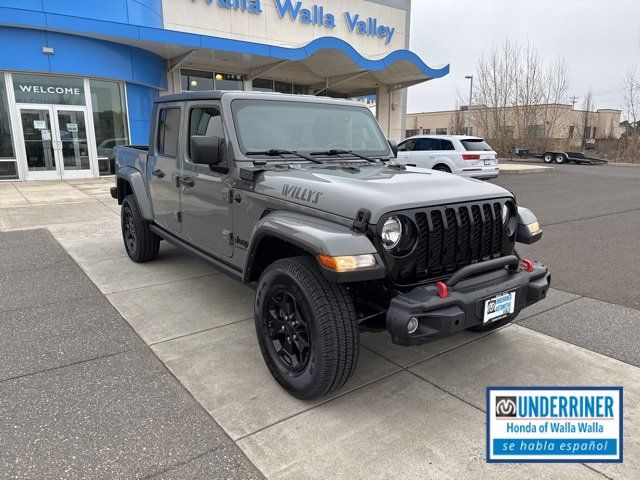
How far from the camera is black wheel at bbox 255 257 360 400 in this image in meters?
2.62

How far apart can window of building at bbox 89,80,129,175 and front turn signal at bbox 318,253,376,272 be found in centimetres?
1566

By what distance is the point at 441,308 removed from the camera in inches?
101

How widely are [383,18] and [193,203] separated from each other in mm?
22239

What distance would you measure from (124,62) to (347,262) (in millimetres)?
15853

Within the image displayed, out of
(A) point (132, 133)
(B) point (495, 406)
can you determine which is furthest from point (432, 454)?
(A) point (132, 133)

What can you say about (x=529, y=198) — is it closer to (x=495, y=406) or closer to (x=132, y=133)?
(x=495, y=406)

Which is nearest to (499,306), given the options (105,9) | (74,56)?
(74,56)

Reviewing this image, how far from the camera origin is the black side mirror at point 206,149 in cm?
330

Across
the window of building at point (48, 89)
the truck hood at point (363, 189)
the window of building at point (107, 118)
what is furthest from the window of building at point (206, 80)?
the truck hood at point (363, 189)

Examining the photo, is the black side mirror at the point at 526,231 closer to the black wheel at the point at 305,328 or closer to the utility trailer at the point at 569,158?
the black wheel at the point at 305,328

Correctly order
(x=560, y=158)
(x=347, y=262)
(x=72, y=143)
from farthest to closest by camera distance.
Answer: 1. (x=560, y=158)
2. (x=72, y=143)
3. (x=347, y=262)

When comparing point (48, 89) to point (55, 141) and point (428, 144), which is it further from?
point (428, 144)

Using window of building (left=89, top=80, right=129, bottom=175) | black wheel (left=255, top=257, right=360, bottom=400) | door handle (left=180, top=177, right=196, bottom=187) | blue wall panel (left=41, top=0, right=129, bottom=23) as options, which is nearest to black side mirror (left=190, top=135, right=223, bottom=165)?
door handle (left=180, top=177, right=196, bottom=187)

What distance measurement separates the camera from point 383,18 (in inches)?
913
